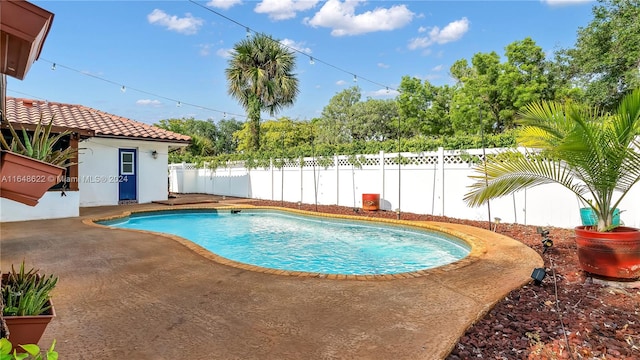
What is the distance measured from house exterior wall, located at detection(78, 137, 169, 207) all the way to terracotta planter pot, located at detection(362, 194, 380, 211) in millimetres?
9086

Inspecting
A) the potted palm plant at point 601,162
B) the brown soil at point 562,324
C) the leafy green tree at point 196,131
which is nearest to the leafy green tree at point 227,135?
the leafy green tree at point 196,131

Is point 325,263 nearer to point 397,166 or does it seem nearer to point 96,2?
point 397,166

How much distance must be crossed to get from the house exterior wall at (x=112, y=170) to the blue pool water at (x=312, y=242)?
3.04 meters

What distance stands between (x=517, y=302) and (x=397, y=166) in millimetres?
7858

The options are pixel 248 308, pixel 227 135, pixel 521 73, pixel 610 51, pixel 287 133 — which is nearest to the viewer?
pixel 248 308

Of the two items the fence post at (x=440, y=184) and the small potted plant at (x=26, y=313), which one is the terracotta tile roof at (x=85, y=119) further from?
the fence post at (x=440, y=184)

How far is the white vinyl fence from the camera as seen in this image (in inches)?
319

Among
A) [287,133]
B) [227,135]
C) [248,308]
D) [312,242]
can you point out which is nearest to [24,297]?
[248,308]

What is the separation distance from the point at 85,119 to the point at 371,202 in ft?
36.9

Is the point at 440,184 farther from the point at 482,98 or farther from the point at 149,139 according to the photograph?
the point at 482,98

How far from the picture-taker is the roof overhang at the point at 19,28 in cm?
139

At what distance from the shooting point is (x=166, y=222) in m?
11.5

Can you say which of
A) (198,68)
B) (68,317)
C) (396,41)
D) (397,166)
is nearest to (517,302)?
(68,317)

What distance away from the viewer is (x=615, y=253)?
4.13m
